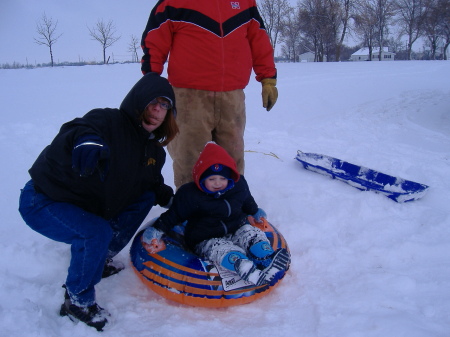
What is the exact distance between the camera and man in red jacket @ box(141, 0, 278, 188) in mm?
2803

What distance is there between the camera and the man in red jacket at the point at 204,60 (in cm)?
280

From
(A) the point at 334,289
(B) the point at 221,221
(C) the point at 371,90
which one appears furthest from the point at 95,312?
(C) the point at 371,90

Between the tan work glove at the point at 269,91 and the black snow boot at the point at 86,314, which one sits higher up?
the tan work glove at the point at 269,91

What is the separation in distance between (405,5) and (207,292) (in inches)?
1327

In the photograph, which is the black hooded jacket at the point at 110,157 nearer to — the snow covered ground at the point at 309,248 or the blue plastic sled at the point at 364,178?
the snow covered ground at the point at 309,248

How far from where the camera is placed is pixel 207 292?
218 centimetres


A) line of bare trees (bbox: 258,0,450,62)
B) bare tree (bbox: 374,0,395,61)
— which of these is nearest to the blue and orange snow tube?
line of bare trees (bbox: 258,0,450,62)

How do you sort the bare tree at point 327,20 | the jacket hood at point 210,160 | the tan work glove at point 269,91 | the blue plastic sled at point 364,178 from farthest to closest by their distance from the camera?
the bare tree at point 327,20 < the blue plastic sled at point 364,178 < the tan work glove at point 269,91 < the jacket hood at point 210,160

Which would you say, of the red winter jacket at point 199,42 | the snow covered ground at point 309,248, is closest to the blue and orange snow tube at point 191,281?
the snow covered ground at point 309,248

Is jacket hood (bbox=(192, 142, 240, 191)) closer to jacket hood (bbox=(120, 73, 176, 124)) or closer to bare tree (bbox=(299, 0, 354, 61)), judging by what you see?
jacket hood (bbox=(120, 73, 176, 124))

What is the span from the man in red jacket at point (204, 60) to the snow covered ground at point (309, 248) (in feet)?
2.88

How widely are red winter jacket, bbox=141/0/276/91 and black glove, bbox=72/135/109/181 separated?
1286mm

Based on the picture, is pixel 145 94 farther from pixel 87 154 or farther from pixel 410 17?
pixel 410 17

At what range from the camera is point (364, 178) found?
4.12 m
